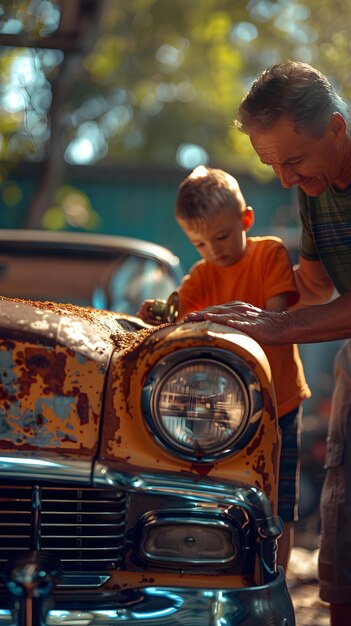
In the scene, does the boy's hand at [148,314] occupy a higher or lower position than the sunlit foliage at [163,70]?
lower

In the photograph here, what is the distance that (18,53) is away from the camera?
10.4m

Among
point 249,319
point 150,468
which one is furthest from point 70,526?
point 249,319

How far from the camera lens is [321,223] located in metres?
2.71

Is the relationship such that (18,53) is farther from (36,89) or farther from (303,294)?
(303,294)

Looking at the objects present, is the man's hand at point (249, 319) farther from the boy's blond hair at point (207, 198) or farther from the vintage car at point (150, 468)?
the boy's blond hair at point (207, 198)

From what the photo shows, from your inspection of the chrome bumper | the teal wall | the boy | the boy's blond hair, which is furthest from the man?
the teal wall

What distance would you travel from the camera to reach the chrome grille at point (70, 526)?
6.77 feet

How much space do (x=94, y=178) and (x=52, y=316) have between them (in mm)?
12086

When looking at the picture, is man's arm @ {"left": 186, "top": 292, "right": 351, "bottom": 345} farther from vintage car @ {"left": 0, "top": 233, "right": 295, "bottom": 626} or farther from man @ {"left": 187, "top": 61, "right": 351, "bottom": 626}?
vintage car @ {"left": 0, "top": 233, "right": 295, "bottom": 626}

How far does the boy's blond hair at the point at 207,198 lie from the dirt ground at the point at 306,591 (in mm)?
1614

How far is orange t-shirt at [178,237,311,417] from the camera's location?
2.84m

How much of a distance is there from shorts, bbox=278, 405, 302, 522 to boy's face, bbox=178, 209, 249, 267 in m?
0.52

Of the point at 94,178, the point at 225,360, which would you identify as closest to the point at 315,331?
the point at 225,360

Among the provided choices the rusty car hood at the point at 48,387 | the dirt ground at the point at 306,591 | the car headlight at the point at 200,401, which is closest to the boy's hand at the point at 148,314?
the rusty car hood at the point at 48,387
